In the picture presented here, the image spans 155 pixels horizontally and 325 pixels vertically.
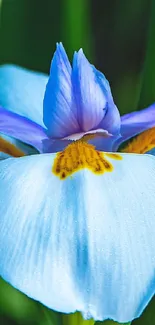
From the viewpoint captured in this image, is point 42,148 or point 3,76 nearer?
point 42,148

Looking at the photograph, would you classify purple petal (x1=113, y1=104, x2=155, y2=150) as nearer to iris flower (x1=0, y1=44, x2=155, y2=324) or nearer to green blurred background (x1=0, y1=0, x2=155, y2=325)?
iris flower (x1=0, y1=44, x2=155, y2=324)

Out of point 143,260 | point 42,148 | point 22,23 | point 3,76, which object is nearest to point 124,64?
point 22,23

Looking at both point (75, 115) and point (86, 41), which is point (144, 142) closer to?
point (75, 115)

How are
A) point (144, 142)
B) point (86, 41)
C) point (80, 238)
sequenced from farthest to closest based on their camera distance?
point (86, 41), point (144, 142), point (80, 238)

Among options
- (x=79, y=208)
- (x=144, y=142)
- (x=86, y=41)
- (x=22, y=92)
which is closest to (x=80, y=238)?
(x=79, y=208)

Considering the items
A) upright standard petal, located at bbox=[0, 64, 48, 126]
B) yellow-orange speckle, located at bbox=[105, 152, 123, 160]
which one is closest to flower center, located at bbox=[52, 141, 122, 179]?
yellow-orange speckle, located at bbox=[105, 152, 123, 160]

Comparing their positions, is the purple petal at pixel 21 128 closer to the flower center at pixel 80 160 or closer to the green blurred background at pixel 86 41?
the flower center at pixel 80 160

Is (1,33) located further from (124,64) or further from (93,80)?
(93,80)
